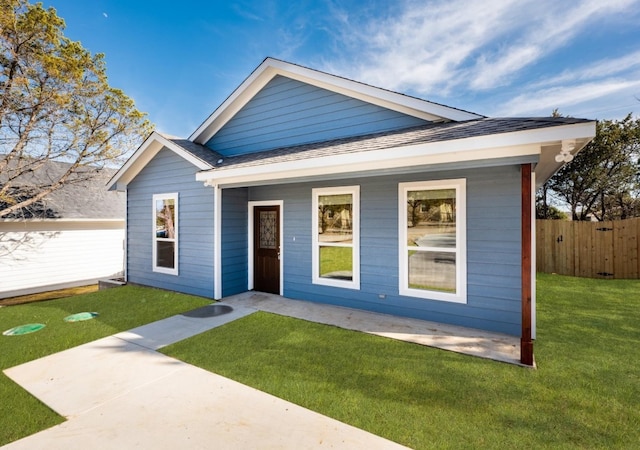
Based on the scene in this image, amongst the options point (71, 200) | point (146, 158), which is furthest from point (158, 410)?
point (71, 200)

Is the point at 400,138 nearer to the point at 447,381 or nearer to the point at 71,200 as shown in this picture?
the point at 447,381

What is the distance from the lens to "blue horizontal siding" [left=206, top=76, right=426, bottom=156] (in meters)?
6.51

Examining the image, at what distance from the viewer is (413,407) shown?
2947 millimetres

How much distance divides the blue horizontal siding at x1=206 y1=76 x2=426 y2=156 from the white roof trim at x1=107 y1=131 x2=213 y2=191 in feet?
4.95

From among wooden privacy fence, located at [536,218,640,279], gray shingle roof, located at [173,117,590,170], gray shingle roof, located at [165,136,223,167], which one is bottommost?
wooden privacy fence, located at [536,218,640,279]

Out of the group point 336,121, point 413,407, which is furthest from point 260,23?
point 413,407

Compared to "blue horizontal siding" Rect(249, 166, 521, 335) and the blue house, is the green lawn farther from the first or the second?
"blue horizontal siding" Rect(249, 166, 521, 335)

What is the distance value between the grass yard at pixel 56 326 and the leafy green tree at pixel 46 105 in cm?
483

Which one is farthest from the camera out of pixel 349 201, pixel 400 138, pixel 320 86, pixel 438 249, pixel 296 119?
pixel 296 119

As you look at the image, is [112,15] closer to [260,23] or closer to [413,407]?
[260,23]

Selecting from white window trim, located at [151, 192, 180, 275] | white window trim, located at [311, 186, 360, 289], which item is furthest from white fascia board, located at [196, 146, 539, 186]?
white window trim, located at [151, 192, 180, 275]

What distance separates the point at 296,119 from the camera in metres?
7.41

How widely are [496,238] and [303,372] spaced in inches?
145

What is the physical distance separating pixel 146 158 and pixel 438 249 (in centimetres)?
791
